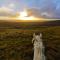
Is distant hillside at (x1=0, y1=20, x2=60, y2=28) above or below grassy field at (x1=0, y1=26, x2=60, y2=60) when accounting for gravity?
above

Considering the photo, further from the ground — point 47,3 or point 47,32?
point 47,3

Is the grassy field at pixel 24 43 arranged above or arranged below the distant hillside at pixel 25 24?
below

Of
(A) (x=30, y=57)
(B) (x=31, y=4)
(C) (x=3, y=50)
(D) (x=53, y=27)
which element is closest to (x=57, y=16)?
(D) (x=53, y=27)

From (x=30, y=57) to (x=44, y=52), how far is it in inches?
11.2

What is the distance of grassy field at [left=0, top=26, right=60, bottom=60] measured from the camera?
366 cm

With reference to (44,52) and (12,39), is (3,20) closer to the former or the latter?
(12,39)

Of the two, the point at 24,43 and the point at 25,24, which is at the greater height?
the point at 25,24

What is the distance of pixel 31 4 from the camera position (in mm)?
3842

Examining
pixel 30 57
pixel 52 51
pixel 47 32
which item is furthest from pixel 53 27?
pixel 30 57

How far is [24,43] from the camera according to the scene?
12.2 ft

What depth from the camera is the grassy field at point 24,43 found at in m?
3.66

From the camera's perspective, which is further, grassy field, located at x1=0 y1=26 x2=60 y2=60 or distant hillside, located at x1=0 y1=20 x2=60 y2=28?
distant hillside, located at x1=0 y1=20 x2=60 y2=28

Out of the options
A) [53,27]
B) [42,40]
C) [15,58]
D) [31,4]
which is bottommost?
[15,58]

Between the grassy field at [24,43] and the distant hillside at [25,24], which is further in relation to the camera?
the distant hillside at [25,24]
